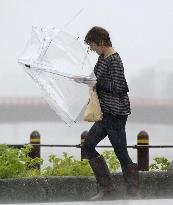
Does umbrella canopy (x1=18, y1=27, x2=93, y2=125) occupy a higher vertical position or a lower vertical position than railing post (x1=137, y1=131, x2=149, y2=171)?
higher

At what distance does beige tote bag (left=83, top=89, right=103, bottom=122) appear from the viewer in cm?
680

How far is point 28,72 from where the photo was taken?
7.01 m

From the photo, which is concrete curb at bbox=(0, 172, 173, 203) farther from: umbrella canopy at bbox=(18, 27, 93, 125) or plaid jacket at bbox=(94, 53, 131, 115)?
plaid jacket at bbox=(94, 53, 131, 115)

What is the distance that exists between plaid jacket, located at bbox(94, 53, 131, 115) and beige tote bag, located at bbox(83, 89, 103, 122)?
5cm

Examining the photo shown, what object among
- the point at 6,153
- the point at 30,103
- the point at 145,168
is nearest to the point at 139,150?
the point at 145,168

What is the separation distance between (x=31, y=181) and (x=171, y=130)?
55525 mm

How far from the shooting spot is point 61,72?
6.96 metres

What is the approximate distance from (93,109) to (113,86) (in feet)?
0.81

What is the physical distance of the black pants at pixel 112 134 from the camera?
22.3ft

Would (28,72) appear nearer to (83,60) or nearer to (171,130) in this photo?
(83,60)

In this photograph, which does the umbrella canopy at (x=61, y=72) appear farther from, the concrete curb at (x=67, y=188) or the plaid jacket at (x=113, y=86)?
the concrete curb at (x=67, y=188)

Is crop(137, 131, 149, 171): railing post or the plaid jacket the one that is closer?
the plaid jacket

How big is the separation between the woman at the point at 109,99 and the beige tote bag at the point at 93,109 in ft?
0.13

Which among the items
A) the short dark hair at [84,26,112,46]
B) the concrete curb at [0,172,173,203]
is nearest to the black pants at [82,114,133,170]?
the concrete curb at [0,172,173,203]
